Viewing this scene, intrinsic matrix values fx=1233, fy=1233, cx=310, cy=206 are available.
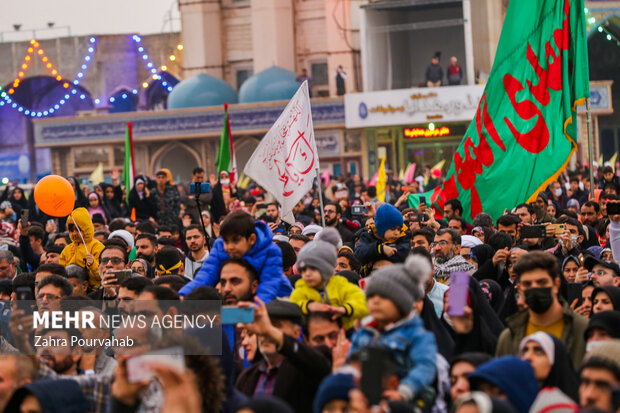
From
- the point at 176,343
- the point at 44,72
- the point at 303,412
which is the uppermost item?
the point at 44,72

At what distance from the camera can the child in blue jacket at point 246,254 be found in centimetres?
664

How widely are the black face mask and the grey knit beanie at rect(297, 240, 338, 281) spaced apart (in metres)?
1.00

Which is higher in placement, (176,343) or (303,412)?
(176,343)

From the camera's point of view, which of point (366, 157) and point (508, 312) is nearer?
point (508, 312)

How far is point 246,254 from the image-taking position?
22.1 feet

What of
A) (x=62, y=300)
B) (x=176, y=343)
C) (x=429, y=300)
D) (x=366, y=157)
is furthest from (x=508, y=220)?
(x=366, y=157)

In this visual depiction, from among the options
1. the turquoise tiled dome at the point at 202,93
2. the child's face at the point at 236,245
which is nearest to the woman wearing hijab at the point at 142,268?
the child's face at the point at 236,245

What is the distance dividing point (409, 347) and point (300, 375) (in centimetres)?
77

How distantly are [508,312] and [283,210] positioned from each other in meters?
3.67

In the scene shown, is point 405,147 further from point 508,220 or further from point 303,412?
point 303,412

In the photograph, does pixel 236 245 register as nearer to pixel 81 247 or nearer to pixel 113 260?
pixel 113 260

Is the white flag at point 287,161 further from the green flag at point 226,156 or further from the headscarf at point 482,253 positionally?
the green flag at point 226,156

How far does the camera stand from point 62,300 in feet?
23.9

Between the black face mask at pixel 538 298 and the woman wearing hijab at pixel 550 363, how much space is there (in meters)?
0.54
